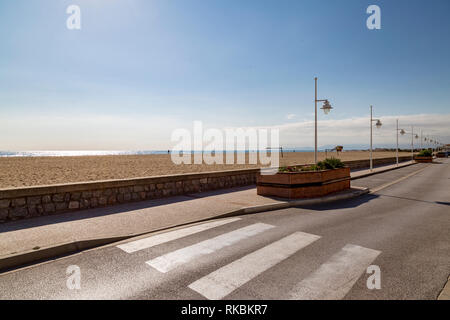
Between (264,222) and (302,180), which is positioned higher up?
(302,180)

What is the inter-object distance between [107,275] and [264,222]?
13.2 ft

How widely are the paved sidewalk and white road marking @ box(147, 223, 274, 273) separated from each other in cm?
131

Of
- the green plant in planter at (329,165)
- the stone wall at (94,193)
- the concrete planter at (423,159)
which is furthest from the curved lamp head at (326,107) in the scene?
the concrete planter at (423,159)

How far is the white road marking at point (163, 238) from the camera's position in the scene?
464 cm

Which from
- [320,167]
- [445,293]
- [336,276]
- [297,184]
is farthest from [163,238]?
[320,167]

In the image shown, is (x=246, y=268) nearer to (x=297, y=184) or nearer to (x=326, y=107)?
(x=297, y=184)

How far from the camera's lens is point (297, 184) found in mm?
9039

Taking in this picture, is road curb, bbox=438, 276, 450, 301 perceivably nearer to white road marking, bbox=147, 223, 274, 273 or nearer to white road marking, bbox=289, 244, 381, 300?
white road marking, bbox=289, 244, 381, 300

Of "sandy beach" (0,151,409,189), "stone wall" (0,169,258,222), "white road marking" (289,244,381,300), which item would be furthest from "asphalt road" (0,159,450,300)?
"sandy beach" (0,151,409,189)

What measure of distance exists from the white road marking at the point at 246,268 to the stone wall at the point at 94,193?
558 centimetres

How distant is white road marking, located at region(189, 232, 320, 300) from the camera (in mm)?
3207
